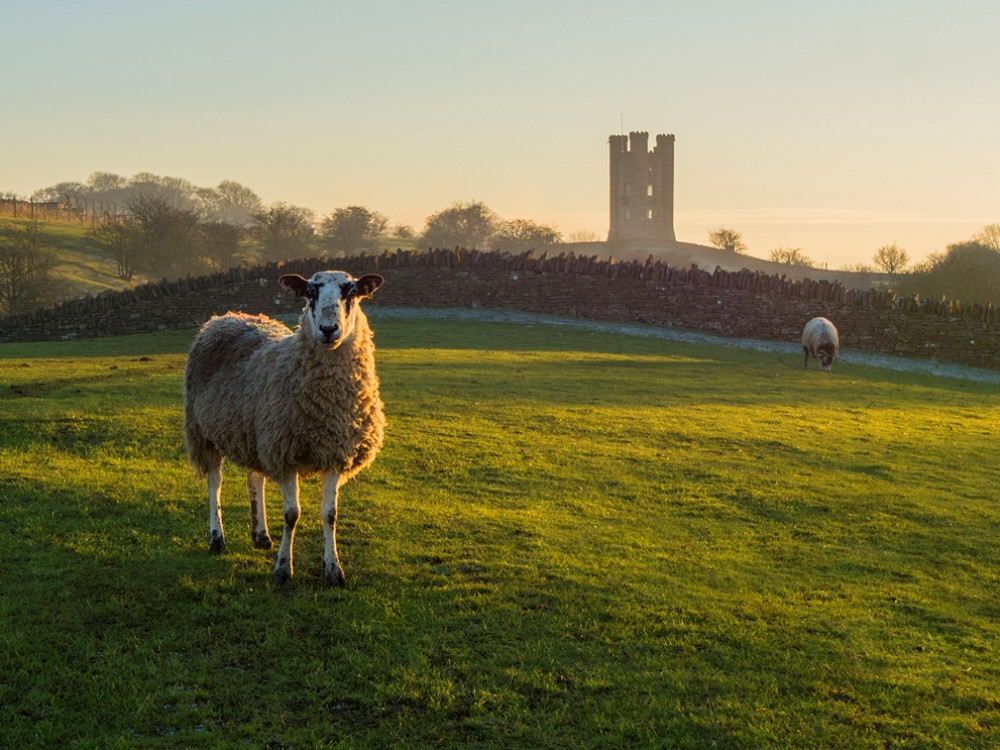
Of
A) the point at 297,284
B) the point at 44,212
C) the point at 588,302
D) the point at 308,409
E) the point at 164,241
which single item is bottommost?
the point at 308,409

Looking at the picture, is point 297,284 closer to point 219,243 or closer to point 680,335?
point 680,335

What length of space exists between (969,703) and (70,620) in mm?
6175

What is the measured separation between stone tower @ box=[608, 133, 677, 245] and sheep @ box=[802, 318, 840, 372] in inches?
3956

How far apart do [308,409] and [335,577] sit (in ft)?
4.45

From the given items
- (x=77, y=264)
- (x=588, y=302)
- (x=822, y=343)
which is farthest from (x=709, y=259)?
(x=822, y=343)

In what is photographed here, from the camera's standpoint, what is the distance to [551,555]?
8.14 metres

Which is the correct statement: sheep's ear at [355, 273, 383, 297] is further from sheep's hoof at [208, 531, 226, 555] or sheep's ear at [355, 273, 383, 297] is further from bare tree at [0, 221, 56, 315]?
bare tree at [0, 221, 56, 315]

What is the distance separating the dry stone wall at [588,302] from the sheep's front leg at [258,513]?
21464 millimetres

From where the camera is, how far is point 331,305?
6895mm

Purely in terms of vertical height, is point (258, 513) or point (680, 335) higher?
point (680, 335)

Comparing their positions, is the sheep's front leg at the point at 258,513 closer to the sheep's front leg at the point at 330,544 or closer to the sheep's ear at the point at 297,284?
the sheep's front leg at the point at 330,544

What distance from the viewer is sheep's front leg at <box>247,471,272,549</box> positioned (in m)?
8.11

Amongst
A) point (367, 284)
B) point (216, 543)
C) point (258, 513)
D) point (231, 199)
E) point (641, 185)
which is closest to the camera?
point (367, 284)

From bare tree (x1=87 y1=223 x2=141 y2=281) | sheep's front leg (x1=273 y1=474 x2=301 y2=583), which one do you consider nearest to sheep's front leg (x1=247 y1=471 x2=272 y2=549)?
sheep's front leg (x1=273 y1=474 x2=301 y2=583)
